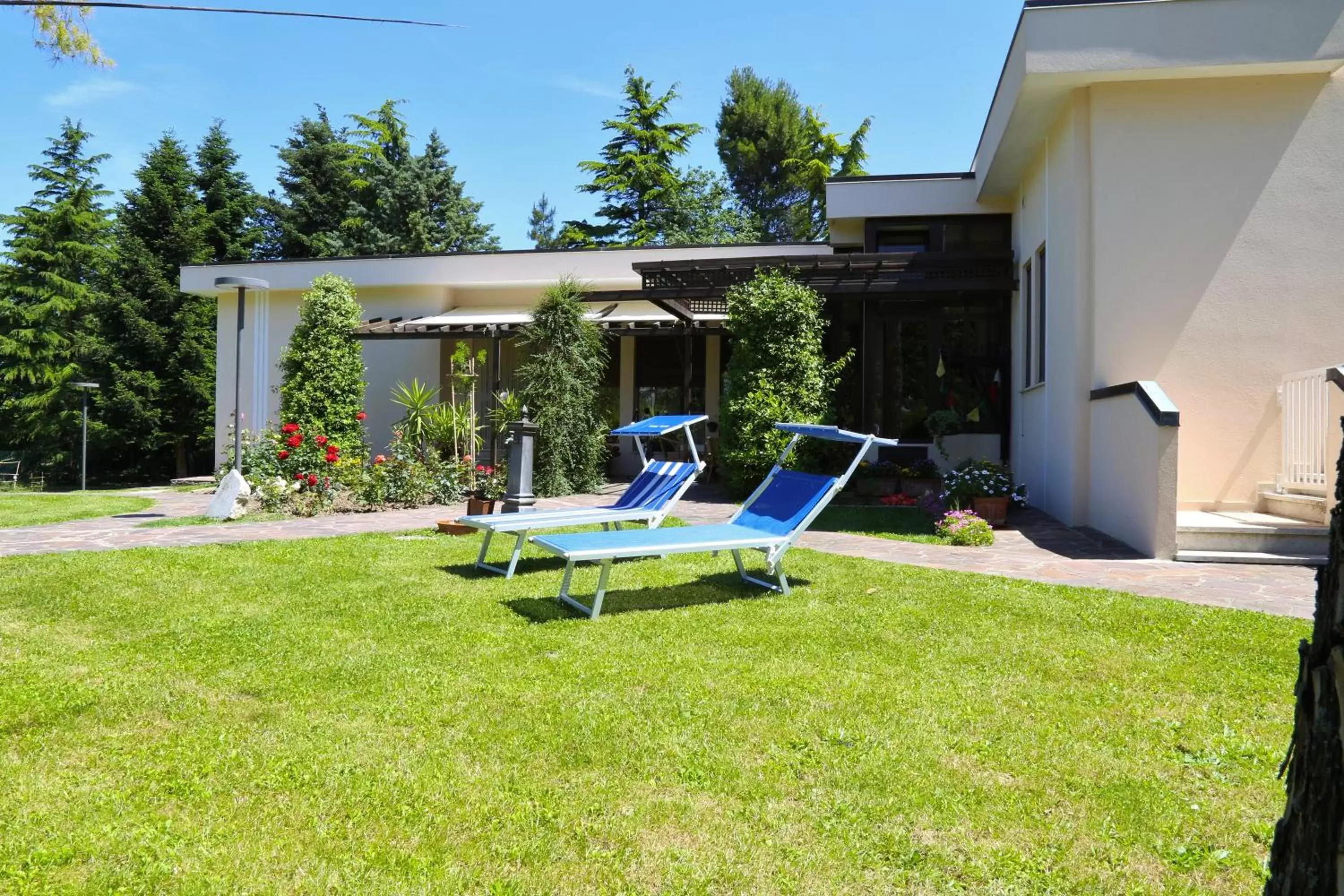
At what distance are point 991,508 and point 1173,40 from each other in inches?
201

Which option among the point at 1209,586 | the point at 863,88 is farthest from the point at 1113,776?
the point at 863,88

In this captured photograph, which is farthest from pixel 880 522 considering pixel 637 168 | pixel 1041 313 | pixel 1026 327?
pixel 637 168

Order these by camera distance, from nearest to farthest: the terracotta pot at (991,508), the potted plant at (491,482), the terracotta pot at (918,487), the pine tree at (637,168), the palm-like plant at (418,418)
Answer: the terracotta pot at (991,508) < the terracotta pot at (918,487) < the potted plant at (491,482) < the palm-like plant at (418,418) < the pine tree at (637,168)

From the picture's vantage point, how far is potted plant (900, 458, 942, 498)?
42.9ft

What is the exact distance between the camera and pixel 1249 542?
7789 millimetres

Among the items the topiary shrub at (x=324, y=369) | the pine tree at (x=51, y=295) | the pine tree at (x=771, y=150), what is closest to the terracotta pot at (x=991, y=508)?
the topiary shrub at (x=324, y=369)

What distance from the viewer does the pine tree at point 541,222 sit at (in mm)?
44781

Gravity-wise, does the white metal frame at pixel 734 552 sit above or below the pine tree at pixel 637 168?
below

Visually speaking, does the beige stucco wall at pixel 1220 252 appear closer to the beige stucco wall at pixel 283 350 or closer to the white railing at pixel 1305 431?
the white railing at pixel 1305 431

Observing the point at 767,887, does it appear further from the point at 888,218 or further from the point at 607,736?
the point at 888,218

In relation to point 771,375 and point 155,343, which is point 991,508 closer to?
point 771,375

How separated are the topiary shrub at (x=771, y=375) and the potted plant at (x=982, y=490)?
2230 mm

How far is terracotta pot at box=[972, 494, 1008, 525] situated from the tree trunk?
354 inches

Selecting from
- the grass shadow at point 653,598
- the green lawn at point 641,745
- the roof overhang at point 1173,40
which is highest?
the roof overhang at point 1173,40
